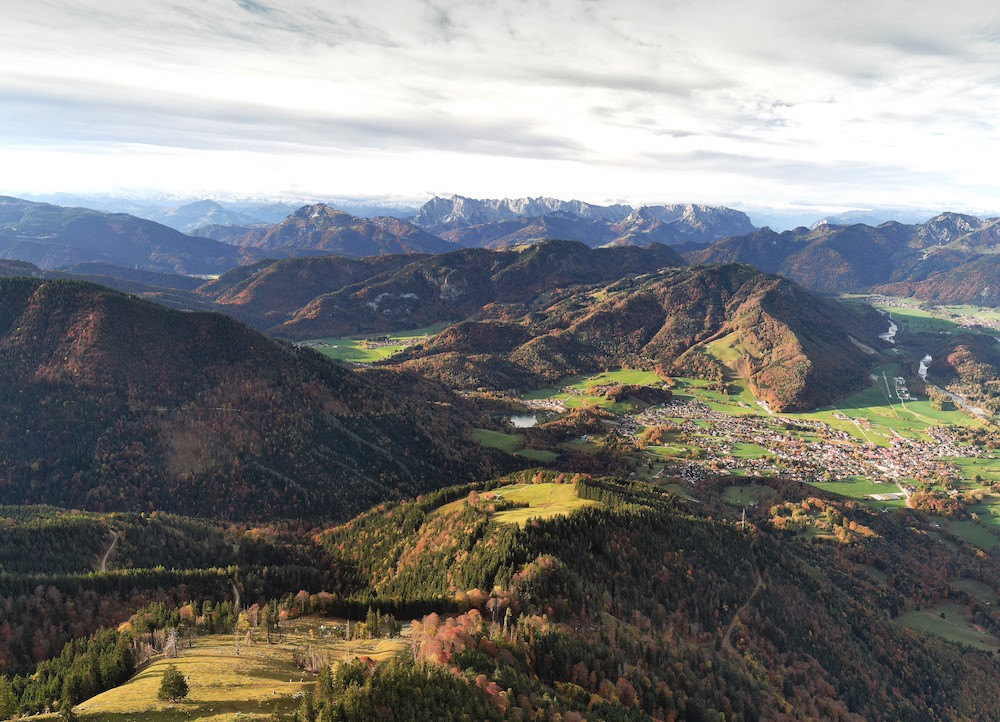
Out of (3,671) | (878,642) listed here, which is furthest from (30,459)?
(878,642)

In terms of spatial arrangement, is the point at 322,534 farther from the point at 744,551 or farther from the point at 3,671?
the point at 744,551

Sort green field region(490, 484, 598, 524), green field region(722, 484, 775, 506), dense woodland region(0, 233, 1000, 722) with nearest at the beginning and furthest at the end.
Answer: dense woodland region(0, 233, 1000, 722), green field region(490, 484, 598, 524), green field region(722, 484, 775, 506)

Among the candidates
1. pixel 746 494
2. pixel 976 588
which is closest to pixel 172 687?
pixel 746 494

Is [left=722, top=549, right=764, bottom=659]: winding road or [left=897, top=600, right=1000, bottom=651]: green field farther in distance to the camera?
[left=897, top=600, right=1000, bottom=651]: green field

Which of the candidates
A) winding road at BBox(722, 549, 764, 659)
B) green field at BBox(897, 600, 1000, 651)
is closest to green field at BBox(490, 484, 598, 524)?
winding road at BBox(722, 549, 764, 659)

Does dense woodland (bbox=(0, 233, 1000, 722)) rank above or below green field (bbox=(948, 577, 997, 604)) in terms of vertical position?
above

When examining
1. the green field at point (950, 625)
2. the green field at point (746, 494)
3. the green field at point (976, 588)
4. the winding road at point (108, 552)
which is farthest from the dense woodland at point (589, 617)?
the green field at point (746, 494)

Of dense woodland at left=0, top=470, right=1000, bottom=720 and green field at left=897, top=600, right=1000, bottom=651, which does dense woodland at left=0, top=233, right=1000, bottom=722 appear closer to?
dense woodland at left=0, top=470, right=1000, bottom=720
